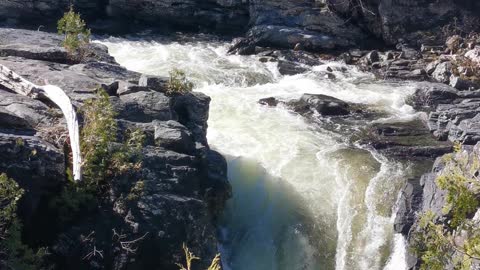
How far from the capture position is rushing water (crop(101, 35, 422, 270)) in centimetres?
887

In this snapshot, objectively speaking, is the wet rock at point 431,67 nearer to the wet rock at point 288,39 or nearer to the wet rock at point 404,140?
the wet rock at point 288,39

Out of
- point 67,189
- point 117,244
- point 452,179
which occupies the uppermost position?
point 452,179

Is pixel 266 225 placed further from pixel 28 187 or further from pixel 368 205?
pixel 28 187

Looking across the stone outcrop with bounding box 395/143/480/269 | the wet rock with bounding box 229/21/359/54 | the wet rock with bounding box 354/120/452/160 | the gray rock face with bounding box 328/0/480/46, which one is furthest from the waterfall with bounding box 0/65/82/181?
the gray rock face with bounding box 328/0/480/46

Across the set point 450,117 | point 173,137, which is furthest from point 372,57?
point 173,137

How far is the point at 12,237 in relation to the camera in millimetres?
5707

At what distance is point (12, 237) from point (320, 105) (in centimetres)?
949

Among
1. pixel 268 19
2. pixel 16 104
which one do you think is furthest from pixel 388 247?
pixel 268 19

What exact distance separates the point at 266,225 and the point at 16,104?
4536mm

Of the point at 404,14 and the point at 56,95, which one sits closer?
the point at 56,95

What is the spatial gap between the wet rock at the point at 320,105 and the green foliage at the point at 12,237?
9.02 m

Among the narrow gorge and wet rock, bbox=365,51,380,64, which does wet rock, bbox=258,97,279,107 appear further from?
wet rock, bbox=365,51,380,64

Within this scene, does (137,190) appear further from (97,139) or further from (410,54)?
(410,54)

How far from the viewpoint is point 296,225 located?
9320mm
